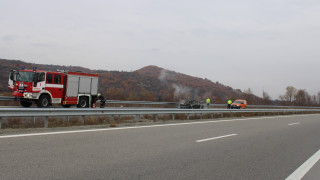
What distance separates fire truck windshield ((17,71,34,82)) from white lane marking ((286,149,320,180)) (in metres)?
15.6

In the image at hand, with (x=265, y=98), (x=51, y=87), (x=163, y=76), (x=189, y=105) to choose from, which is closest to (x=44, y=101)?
(x=51, y=87)

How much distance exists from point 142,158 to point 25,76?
535 inches

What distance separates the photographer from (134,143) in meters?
8.52

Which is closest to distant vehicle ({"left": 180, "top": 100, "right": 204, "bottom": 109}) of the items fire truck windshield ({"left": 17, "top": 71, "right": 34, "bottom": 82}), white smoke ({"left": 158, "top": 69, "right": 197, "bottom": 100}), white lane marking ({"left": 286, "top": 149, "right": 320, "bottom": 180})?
white smoke ({"left": 158, "top": 69, "right": 197, "bottom": 100})

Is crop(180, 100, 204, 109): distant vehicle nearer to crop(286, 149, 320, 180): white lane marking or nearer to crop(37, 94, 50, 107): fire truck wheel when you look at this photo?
crop(37, 94, 50, 107): fire truck wheel

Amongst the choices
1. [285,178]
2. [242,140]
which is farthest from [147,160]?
[242,140]

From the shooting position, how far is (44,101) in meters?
17.7

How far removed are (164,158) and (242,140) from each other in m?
4.60

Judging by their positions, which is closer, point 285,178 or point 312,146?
point 285,178

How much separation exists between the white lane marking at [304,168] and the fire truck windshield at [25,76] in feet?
51.2

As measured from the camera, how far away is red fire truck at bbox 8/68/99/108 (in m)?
17.4

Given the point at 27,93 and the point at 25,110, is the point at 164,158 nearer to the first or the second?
the point at 25,110

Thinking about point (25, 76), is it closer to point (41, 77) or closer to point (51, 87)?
point (41, 77)

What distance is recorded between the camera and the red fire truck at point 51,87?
17359 millimetres
